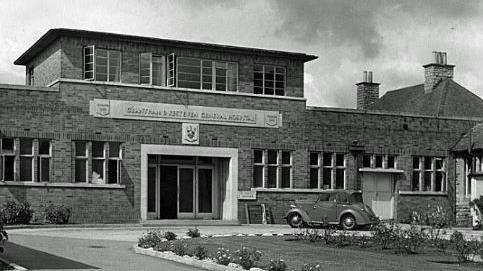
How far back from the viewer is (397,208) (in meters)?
37.4

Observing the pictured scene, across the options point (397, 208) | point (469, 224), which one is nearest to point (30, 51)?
point (397, 208)

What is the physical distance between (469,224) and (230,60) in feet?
43.6

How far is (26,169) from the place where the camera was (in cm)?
2998

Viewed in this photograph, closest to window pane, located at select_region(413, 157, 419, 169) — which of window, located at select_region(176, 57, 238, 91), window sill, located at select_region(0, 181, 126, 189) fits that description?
window, located at select_region(176, 57, 238, 91)

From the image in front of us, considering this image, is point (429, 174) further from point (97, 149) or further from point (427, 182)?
point (97, 149)

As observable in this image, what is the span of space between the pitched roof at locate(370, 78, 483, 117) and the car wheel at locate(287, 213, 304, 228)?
14.7 meters

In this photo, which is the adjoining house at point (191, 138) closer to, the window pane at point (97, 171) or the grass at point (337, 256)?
the window pane at point (97, 171)

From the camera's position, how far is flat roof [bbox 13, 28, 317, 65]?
3144 centimetres

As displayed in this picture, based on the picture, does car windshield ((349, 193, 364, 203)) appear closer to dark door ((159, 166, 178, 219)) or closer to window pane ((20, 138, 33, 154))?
dark door ((159, 166, 178, 219))

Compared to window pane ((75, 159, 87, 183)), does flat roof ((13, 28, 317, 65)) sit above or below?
above

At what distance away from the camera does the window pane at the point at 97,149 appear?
31.2 metres

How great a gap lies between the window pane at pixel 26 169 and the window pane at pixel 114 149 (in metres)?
3.04

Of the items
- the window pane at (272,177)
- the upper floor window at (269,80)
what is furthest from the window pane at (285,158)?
the upper floor window at (269,80)

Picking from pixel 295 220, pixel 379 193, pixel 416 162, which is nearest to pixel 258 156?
pixel 295 220
